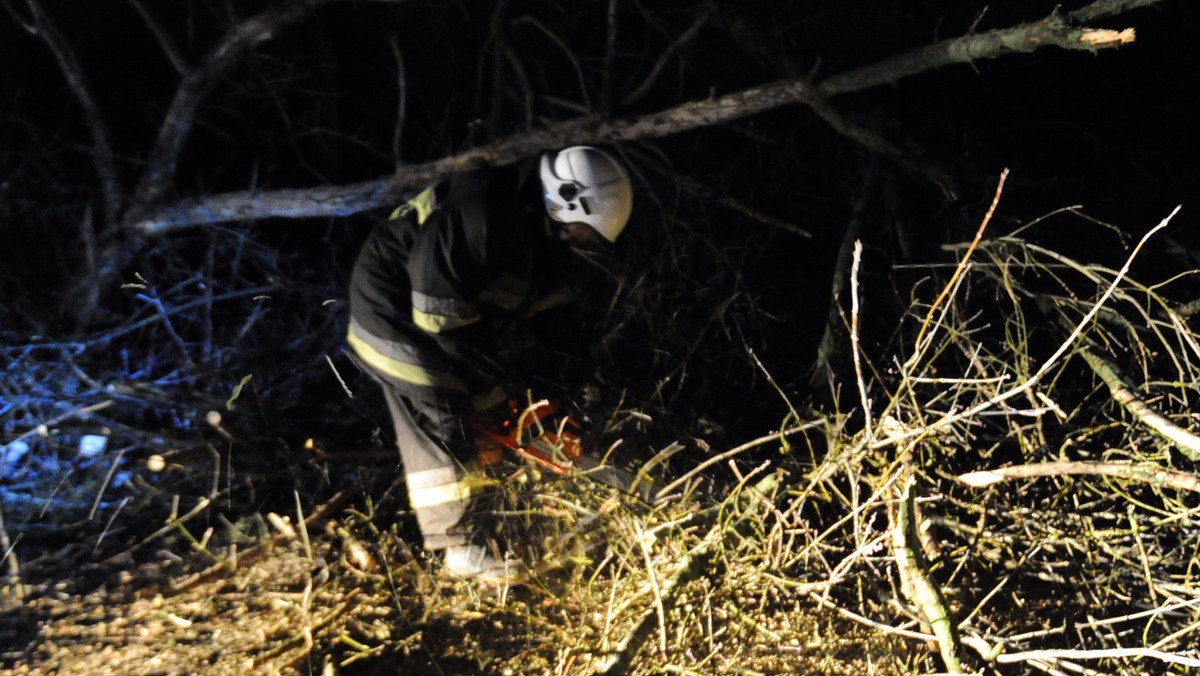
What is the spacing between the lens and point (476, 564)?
3357 millimetres

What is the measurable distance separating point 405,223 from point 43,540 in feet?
6.94

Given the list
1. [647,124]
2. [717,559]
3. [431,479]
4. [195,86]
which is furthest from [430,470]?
[195,86]

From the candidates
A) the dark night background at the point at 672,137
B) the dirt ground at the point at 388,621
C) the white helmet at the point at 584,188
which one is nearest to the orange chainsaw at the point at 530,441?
the dirt ground at the point at 388,621

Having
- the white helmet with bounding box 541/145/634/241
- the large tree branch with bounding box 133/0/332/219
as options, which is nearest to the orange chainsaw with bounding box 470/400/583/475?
the white helmet with bounding box 541/145/634/241

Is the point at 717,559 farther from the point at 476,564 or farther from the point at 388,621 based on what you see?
the point at 388,621

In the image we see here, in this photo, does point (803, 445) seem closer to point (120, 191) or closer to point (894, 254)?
point (894, 254)

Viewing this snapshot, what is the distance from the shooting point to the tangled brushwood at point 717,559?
2.88 metres

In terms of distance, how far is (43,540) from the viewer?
11.9 feet

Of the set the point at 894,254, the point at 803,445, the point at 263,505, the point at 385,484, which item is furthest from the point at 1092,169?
the point at 263,505

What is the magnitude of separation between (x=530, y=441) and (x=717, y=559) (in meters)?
0.86

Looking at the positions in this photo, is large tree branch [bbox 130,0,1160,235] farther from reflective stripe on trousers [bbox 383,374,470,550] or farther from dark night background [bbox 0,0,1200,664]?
reflective stripe on trousers [bbox 383,374,470,550]

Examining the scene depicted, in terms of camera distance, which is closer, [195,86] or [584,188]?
[584,188]

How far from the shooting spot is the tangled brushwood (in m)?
2.88

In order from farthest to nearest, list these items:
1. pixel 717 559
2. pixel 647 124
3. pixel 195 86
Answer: pixel 195 86 < pixel 647 124 < pixel 717 559
